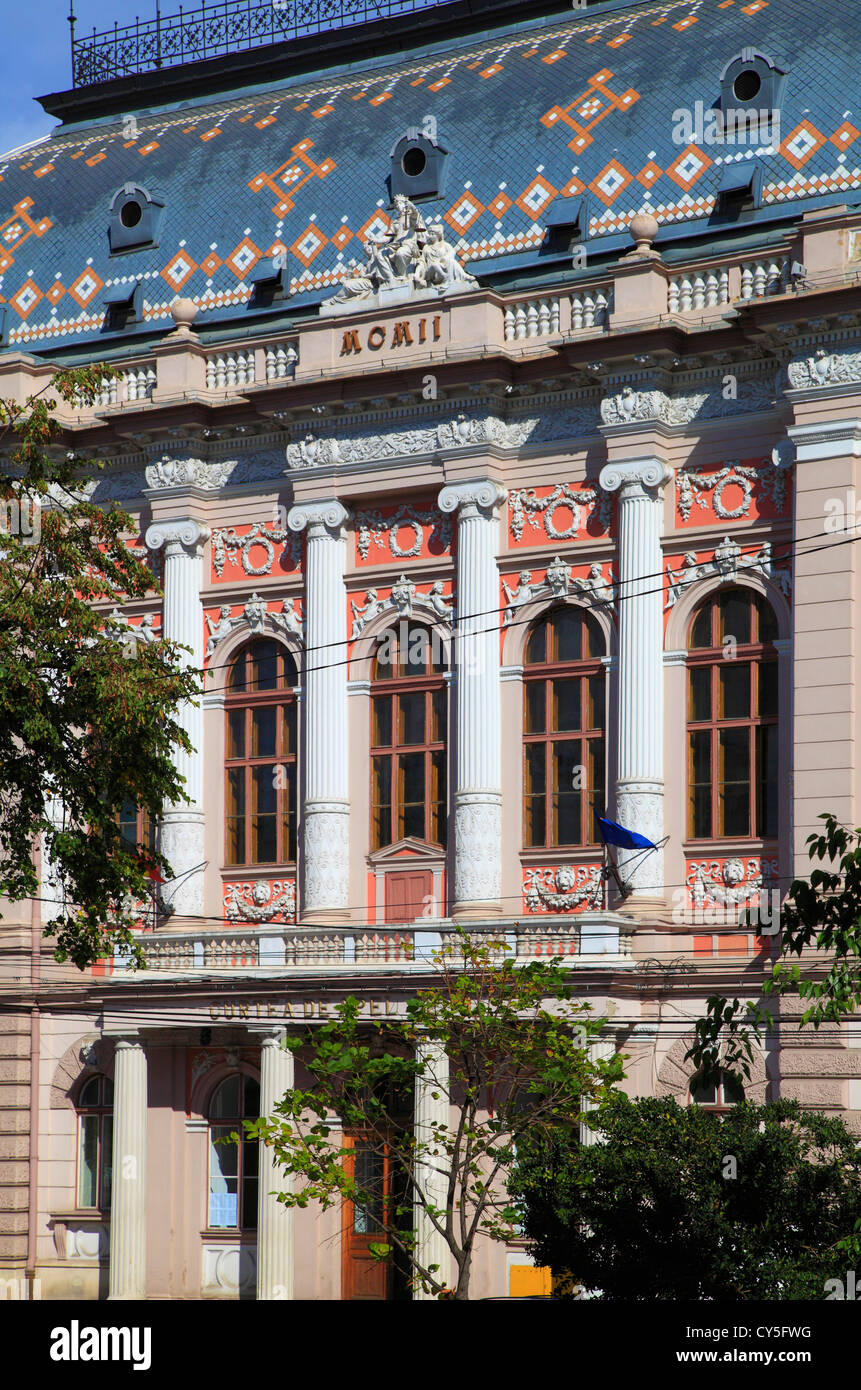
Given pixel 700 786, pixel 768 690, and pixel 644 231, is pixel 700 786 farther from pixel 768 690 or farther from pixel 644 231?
pixel 644 231

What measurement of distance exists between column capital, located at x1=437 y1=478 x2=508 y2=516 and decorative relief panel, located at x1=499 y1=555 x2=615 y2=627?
1.24m

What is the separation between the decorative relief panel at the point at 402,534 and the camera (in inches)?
1412

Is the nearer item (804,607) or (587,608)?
(804,607)

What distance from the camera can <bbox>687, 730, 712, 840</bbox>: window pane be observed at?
3284cm

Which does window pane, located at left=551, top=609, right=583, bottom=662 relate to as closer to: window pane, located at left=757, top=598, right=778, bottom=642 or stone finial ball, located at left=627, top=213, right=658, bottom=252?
window pane, located at left=757, top=598, right=778, bottom=642

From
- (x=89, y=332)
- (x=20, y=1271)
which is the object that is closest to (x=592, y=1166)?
(x=20, y=1271)

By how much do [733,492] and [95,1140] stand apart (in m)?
16.2

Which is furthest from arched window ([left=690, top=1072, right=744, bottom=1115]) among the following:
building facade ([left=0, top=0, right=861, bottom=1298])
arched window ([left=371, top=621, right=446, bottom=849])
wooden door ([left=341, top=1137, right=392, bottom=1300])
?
arched window ([left=371, top=621, right=446, bottom=849])

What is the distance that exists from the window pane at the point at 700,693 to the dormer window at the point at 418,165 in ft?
36.1

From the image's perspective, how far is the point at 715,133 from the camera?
3569 centimetres

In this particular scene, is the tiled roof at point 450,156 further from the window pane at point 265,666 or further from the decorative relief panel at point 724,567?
the window pane at point 265,666

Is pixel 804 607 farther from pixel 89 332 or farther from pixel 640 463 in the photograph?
pixel 89 332

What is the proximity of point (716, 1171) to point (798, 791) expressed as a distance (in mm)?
12973

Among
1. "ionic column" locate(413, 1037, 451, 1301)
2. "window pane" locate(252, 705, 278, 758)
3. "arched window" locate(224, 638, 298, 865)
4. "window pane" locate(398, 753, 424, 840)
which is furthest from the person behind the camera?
"window pane" locate(252, 705, 278, 758)
